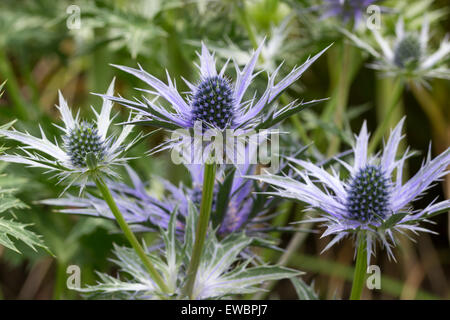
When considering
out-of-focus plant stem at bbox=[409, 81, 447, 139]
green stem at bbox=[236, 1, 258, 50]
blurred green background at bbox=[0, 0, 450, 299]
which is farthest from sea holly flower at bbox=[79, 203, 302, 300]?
out-of-focus plant stem at bbox=[409, 81, 447, 139]

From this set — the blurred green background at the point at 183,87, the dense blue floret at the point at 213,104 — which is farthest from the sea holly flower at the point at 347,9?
the dense blue floret at the point at 213,104

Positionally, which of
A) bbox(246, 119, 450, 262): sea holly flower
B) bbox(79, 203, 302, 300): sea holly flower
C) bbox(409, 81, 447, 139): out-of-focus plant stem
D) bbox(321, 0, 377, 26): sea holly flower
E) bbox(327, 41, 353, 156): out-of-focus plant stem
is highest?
bbox(409, 81, 447, 139): out-of-focus plant stem

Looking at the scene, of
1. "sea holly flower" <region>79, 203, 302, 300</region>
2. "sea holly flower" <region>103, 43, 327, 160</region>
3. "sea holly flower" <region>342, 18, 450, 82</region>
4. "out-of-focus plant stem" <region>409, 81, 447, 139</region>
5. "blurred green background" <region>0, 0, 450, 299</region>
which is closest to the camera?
"sea holly flower" <region>103, 43, 327, 160</region>

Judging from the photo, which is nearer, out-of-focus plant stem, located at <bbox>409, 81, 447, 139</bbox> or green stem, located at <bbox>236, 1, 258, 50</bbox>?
green stem, located at <bbox>236, 1, 258, 50</bbox>

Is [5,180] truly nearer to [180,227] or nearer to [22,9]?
[180,227]

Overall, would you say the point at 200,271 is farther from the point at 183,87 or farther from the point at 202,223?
the point at 183,87

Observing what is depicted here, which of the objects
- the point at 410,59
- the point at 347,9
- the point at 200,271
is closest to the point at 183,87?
the point at 347,9

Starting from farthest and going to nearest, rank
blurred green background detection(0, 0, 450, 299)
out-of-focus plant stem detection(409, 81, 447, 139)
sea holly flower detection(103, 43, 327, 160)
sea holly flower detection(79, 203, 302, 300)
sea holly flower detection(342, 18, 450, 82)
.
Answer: out-of-focus plant stem detection(409, 81, 447, 139), blurred green background detection(0, 0, 450, 299), sea holly flower detection(342, 18, 450, 82), sea holly flower detection(79, 203, 302, 300), sea holly flower detection(103, 43, 327, 160)

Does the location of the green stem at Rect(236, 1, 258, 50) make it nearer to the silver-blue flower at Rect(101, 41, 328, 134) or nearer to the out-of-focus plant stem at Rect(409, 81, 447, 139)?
the silver-blue flower at Rect(101, 41, 328, 134)
